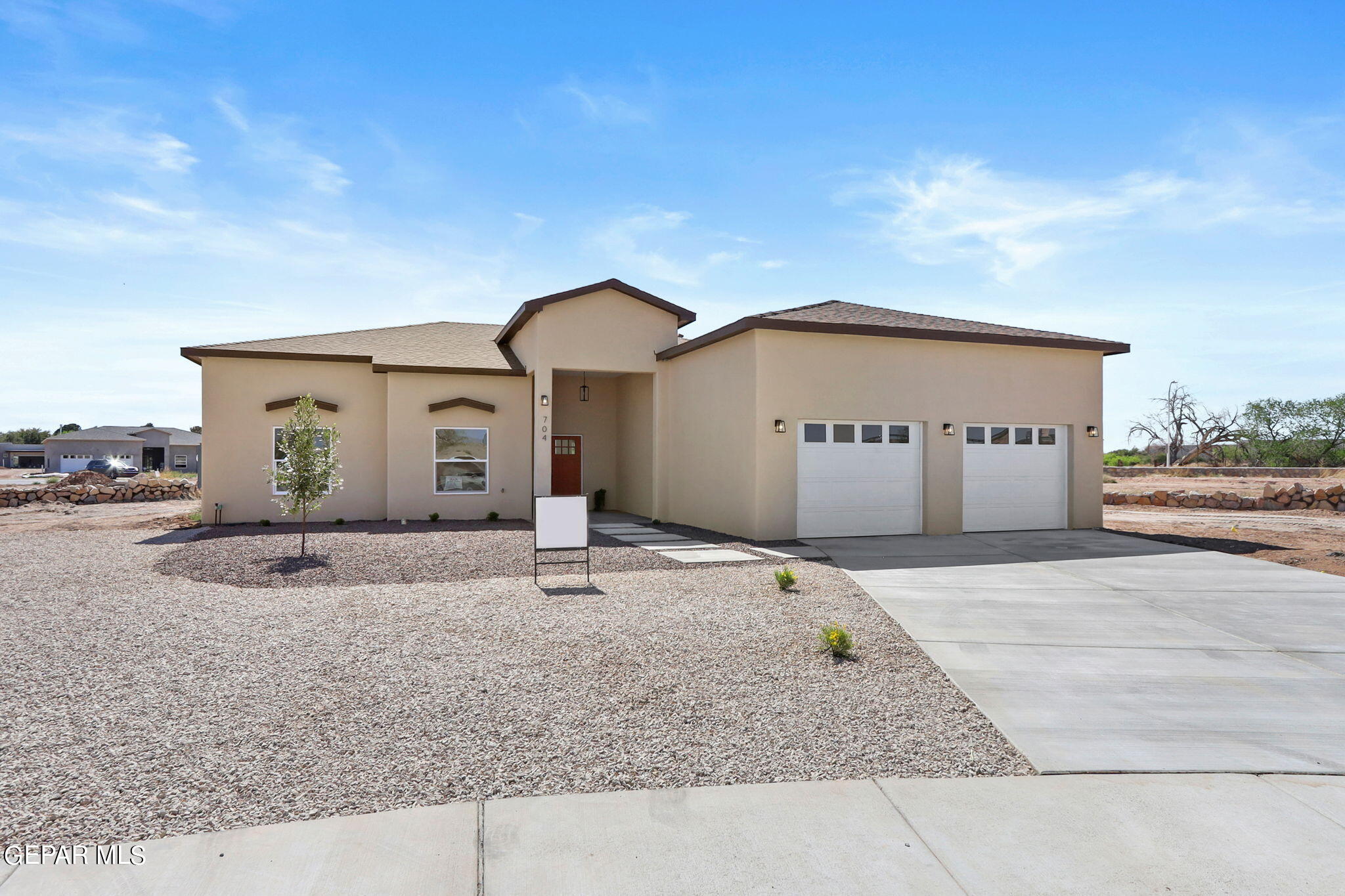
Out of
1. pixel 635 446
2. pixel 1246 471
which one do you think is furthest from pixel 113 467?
pixel 1246 471

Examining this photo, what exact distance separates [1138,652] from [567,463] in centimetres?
1490

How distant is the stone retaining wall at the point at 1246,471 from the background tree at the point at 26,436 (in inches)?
3760

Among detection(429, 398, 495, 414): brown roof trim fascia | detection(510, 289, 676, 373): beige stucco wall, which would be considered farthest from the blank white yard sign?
detection(429, 398, 495, 414): brown roof trim fascia

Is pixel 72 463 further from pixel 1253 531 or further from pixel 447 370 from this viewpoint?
pixel 1253 531

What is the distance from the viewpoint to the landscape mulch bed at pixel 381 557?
8.88 meters

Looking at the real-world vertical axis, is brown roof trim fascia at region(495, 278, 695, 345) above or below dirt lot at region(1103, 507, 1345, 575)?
above

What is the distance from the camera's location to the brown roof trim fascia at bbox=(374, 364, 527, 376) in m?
15.8

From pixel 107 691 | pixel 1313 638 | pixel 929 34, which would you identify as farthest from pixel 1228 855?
pixel 929 34

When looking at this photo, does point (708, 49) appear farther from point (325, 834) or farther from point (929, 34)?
point (325, 834)

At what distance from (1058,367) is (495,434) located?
1204cm

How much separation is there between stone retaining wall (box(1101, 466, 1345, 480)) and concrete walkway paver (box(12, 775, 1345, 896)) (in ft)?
72.5

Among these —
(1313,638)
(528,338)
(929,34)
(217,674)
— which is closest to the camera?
(217,674)

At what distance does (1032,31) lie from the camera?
1064cm

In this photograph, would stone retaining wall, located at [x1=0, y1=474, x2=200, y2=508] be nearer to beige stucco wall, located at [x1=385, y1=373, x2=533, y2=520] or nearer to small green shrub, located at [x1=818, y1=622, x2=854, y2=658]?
beige stucco wall, located at [x1=385, y1=373, x2=533, y2=520]
